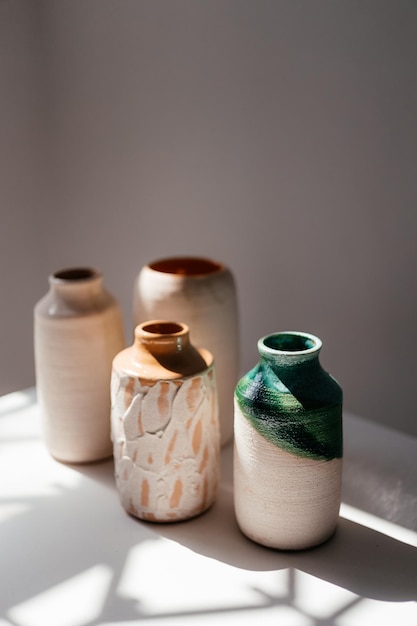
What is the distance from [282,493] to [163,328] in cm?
27

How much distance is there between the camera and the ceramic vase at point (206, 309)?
3.70 feet

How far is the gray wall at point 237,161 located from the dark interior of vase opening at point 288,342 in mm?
390

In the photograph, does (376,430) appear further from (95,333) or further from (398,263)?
(95,333)

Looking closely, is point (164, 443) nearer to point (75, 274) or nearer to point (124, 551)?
point (124, 551)

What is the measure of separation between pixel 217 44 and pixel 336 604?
99cm

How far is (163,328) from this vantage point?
41.3 inches

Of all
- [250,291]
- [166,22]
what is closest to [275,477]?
[250,291]

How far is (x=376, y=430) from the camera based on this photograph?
1.26 meters

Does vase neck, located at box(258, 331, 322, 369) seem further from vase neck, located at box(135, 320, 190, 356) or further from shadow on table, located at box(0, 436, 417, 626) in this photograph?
shadow on table, located at box(0, 436, 417, 626)

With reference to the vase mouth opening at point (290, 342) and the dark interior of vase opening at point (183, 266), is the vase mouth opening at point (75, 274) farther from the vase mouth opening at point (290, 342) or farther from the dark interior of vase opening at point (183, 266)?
the vase mouth opening at point (290, 342)

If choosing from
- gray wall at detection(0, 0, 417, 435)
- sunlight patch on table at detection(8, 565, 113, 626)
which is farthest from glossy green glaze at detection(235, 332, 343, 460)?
gray wall at detection(0, 0, 417, 435)

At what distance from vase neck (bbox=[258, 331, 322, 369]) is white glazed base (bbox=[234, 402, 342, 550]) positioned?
8 centimetres

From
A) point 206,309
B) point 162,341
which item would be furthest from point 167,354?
point 206,309

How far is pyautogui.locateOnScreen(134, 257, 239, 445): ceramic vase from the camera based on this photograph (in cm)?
113
